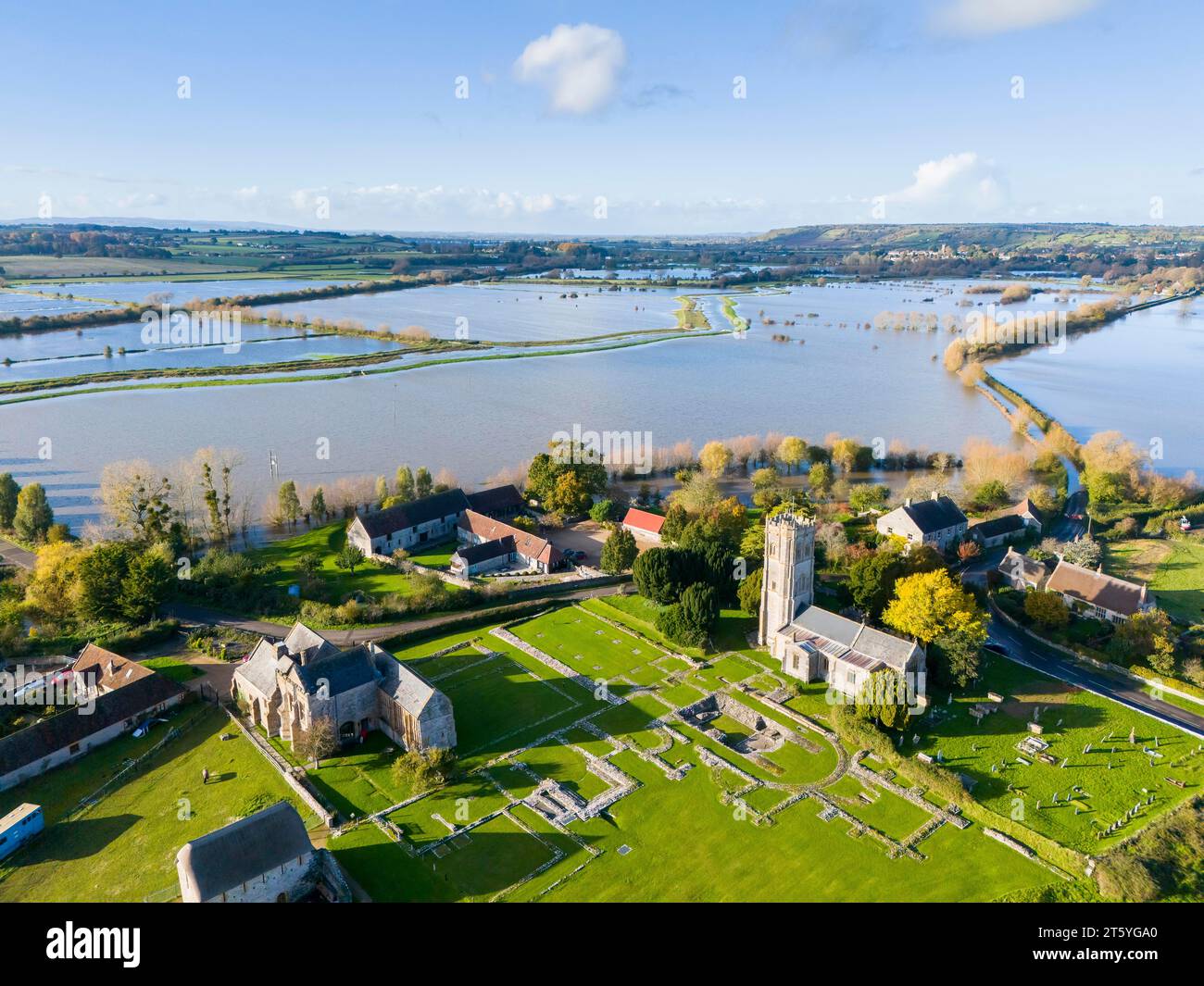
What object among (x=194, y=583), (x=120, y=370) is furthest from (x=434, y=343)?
(x=194, y=583)

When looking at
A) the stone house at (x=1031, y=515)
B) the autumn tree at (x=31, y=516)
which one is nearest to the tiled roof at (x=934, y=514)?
the stone house at (x=1031, y=515)

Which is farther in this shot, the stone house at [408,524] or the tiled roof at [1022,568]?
the stone house at [408,524]

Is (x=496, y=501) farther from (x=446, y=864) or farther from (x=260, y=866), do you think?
(x=260, y=866)

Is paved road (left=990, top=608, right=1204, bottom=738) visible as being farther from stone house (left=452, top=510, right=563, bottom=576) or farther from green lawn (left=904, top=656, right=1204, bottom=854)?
stone house (left=452, top=510, right=563, bottom=576)

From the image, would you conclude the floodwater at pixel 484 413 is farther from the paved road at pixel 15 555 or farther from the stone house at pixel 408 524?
the stone house at pixel 408 524

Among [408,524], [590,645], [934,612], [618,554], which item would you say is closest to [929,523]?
[934,612]
